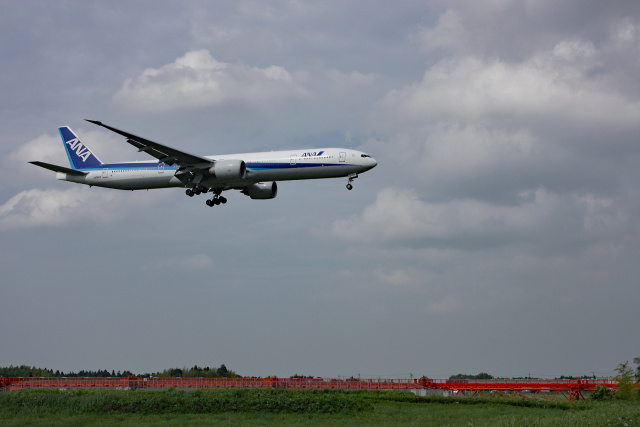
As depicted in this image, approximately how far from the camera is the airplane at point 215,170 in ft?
163

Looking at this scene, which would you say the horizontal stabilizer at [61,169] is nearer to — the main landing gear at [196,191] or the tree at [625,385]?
the main landing gear at [196,191]

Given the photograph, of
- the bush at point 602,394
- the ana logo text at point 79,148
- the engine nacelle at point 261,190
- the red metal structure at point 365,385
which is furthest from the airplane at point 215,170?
the bush at point 602,394

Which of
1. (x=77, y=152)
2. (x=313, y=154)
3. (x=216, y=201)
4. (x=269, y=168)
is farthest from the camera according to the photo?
(x=77, y=152)

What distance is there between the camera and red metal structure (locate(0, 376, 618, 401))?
A: 4938cm

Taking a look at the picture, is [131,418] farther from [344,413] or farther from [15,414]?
[344,413]

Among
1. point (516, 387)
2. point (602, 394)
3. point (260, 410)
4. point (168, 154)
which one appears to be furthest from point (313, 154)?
point (602, 394)

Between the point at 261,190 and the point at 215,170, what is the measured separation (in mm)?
7954

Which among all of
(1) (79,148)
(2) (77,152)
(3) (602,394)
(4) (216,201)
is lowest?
(3) (602,394)

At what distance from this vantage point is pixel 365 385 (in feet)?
169

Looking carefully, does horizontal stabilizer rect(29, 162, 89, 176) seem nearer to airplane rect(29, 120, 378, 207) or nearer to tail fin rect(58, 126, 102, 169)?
airplane rect(29, 120, 378, 207)

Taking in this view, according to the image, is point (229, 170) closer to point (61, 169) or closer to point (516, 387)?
point (61, 169)

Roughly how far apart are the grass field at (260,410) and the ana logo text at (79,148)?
1072 inches

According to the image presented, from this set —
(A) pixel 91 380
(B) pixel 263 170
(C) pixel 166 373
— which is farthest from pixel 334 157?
(C) pixel 166 373

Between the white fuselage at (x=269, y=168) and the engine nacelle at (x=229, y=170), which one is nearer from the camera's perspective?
the white fuselage at (x=269, y=168)
